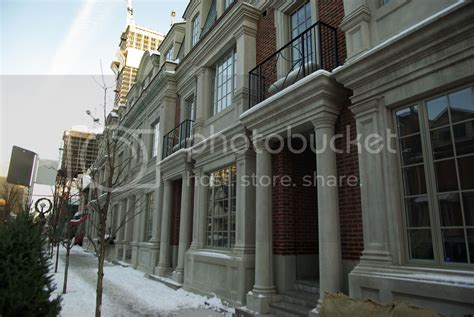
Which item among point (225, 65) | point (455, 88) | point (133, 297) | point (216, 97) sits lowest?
point (133, 297)

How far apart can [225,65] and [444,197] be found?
24.4 ft

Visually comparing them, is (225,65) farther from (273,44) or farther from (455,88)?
(455,88)

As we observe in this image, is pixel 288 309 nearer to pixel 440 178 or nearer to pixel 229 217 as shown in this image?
pixel 229 217

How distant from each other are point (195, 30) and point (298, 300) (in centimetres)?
→ 1077

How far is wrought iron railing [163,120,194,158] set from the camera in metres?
11.7

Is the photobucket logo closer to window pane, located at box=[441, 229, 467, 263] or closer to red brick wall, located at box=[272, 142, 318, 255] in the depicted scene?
red brick wall, located at box=[272, 142, 318, 255]

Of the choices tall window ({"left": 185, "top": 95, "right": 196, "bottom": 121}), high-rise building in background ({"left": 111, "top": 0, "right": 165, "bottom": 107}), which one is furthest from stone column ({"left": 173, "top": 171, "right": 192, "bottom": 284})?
high-rise building in background ({"left": 111, "top": 0, "right": 165, "bottom": 107})

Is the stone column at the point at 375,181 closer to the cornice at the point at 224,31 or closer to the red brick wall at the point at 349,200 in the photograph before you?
Result: the red brick wall at the point at 349,200

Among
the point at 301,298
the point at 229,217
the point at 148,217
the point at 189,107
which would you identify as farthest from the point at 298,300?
the point at 148,217

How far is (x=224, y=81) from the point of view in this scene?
10250 millimetres

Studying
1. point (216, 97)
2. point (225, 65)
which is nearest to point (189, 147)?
point (216, 97)

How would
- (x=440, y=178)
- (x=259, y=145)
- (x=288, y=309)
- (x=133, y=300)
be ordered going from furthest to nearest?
(x=133, y=300)
(x=259, y=145)
(x=288, y=309)
(x=440, y=178)

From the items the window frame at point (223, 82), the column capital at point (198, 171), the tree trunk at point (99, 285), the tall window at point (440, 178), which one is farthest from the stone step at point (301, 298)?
the window frame at point (223, 82)

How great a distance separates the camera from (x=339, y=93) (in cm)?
597
